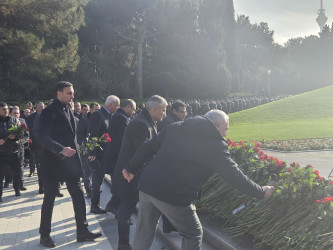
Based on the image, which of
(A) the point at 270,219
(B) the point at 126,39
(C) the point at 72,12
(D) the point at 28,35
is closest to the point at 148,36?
(B) the point at 126,39

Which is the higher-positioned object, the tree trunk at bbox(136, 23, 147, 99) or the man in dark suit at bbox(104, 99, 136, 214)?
the tree trunk at bbox(136, 23, 147, 99)

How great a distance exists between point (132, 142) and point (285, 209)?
1792mm

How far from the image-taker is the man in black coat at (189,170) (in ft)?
10.3

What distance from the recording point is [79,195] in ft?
16.4

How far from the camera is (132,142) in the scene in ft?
14.6

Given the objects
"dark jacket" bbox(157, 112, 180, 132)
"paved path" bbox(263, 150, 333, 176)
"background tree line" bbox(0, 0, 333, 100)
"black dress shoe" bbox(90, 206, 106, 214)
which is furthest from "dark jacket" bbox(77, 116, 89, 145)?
"background tree line" bbox(0, 0, 333, 100)

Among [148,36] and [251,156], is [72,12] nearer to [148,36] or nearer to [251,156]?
[148,36]

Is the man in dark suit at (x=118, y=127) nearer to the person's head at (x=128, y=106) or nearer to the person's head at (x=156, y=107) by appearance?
the person's head at (x=128, y=106)

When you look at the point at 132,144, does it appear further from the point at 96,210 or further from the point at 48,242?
the point at 96,210

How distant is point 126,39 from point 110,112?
125 ft

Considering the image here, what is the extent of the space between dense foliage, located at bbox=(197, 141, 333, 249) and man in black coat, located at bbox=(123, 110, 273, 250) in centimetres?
57

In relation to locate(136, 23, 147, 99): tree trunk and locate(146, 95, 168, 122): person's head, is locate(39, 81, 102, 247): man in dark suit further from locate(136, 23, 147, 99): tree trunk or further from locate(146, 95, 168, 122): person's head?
locate(136, 23, 147, 99): tree trunk

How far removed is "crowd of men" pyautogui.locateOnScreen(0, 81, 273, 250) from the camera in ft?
10.4

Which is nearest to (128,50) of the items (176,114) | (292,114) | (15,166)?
(292,114)
